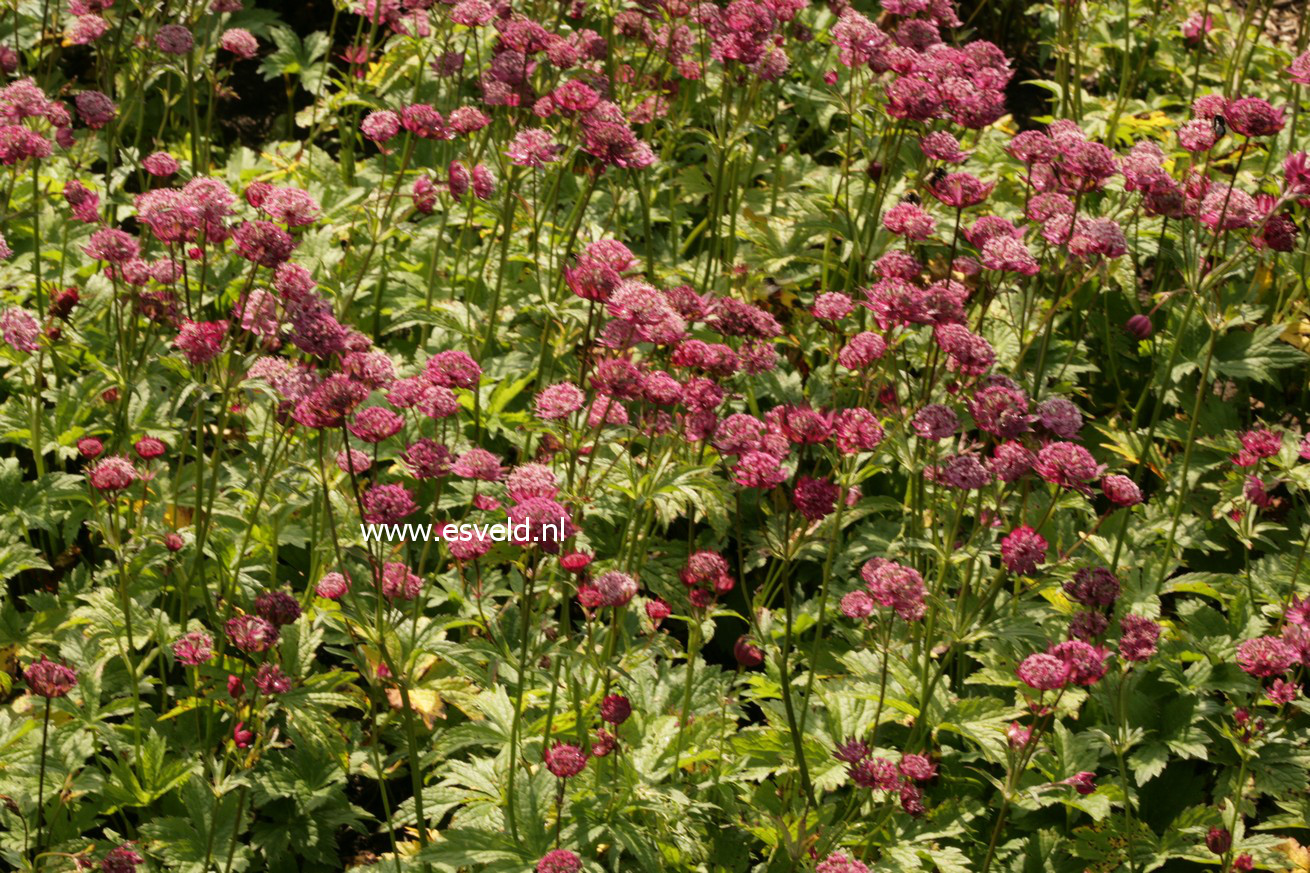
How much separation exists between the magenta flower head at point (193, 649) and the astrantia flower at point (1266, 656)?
2400 millimetres

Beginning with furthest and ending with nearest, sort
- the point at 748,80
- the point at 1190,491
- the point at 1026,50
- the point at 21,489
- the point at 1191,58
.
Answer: the point at 1026,50
the point at 1191,58
the point at 748,80
the point at 1190,491
the point at 21,489

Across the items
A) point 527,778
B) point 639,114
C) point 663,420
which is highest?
point 639,114

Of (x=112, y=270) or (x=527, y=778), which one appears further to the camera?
(x=112, y=270)

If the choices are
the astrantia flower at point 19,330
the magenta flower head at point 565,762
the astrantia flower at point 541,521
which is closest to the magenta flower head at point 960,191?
the astrantia flower at point 541,521

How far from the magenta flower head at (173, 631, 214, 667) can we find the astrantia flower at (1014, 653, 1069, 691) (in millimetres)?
1845

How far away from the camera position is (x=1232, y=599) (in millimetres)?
3973

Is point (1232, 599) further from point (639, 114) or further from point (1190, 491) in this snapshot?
point (639, 114)

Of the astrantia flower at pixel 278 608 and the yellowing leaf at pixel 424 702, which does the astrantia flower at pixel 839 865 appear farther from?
the astrantia flower at pixel 278 608

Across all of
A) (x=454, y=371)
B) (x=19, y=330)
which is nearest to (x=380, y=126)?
(x=19, y=330)

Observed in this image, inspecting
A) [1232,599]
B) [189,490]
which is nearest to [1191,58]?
[1232,599]

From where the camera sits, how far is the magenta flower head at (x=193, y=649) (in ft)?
10.4

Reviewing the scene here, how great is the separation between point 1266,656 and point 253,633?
2291 mm

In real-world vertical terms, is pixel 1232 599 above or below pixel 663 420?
below

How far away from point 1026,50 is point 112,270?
17.2ft
